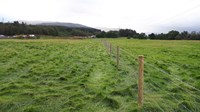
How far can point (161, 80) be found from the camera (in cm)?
984

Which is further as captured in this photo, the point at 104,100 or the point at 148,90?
the point at 148,90

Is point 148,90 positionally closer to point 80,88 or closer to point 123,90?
point 123,90

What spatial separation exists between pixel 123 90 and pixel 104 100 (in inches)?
42.8

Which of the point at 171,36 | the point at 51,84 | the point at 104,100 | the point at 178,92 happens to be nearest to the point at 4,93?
the point at 51,84

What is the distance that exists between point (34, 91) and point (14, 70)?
15.7 ft

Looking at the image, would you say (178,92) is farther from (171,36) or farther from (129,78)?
(171,36)

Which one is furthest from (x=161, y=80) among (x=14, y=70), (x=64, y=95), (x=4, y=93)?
(x=14, y=70)

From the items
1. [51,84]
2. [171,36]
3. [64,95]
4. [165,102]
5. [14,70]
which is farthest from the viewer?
[171,36]

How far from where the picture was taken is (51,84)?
926 centimetres

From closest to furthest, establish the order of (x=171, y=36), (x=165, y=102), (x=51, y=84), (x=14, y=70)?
1. (x=165, y=102)
2. (x=51, y=84)
3. (x=14, y=70)
4. (x=171, y=36)

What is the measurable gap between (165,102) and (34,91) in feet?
13.1

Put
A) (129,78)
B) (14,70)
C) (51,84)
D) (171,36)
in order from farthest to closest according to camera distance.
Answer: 1. (171,36)
2. (14,70)
3. (129,78)
4. (51,84)

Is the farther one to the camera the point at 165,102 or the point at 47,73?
the point at 47,73

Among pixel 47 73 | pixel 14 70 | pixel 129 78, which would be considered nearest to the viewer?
pixel 129 78
